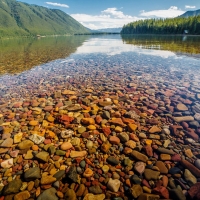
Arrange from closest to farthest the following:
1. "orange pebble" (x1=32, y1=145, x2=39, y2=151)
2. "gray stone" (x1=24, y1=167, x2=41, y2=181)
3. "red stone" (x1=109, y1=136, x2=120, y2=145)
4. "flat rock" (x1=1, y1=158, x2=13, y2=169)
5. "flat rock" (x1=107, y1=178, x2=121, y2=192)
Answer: "flat rock" (x1=107, y1=178, x2=121, y2=192)
"gray stone" (x1=24, y1=167, x2=41, y2=181)
"flat rock" (x1=1, y1=158, x2=13, y2=169)
"orange pebble" (x1=32, y1=145, x2=39, y2=151)
"red stone" (x1=109, y1=136, x2=120, y2=145)

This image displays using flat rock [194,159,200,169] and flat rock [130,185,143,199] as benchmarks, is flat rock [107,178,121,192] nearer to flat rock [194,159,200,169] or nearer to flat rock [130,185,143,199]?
flat rock [130,185,143,199]

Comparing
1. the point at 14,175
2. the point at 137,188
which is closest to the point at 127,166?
the point at 137,188

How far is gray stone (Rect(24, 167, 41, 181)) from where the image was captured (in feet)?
A: 16.2

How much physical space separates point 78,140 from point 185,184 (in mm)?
4057

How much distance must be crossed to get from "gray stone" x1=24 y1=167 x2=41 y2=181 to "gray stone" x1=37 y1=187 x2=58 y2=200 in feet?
2.16

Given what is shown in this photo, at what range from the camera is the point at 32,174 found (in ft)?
16.4

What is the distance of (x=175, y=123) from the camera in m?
7.88

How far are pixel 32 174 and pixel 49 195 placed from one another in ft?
3.19

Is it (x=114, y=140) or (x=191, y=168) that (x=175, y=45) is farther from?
(x=191, y=168)

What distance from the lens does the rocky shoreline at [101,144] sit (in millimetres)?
4684

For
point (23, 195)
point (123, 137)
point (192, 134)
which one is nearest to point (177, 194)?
point (123, 137)

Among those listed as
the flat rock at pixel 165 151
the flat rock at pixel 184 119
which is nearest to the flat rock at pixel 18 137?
the flat rock at pixel 165 151

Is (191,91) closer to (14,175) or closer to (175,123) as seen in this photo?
(175,123)

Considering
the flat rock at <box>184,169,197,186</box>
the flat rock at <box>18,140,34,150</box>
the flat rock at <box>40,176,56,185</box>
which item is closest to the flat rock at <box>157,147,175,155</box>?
the flat rock at <box>184,169,197,186</box>
